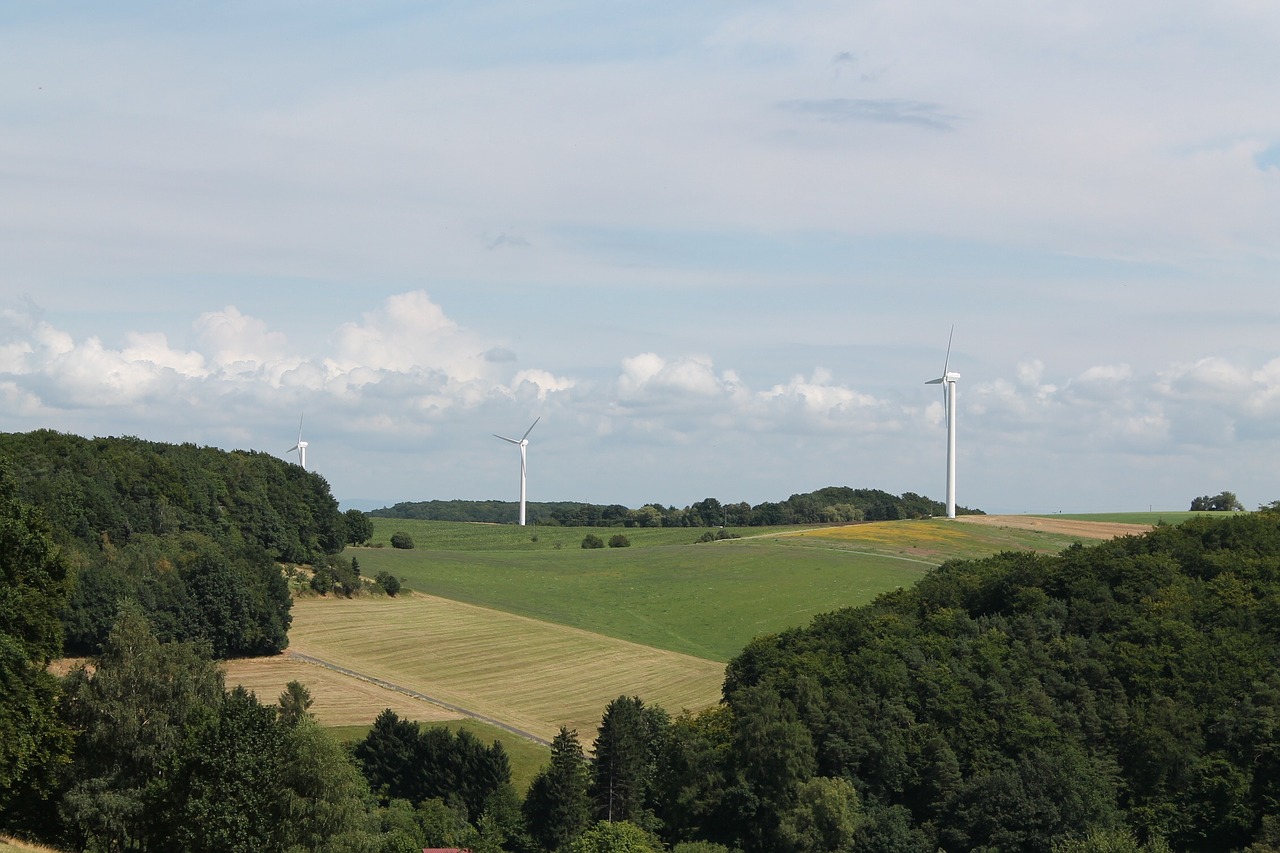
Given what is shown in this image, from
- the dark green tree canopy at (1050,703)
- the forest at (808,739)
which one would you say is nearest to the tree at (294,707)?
the forest at (808,739)

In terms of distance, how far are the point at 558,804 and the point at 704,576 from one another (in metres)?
70.5

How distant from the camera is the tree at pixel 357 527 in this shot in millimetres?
168875

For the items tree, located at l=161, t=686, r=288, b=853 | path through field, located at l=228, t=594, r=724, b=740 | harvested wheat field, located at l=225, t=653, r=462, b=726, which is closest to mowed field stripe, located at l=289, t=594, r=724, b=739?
path through field, located at l=228, t=594, r=724, b=740

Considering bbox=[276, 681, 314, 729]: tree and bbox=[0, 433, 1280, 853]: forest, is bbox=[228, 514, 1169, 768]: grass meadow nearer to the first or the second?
bbox=[0, 433, 1280, 853]: forest

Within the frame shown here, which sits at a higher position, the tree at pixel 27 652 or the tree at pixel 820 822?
the tree at pixel 27 652

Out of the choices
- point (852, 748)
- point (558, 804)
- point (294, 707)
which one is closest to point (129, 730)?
point (294, 707)

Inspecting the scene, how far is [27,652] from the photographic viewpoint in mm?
42844

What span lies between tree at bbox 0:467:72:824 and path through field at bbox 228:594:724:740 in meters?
42.4

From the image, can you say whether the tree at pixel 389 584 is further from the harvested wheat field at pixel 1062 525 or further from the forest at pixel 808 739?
the harvested wheat field at pixel 1062 525

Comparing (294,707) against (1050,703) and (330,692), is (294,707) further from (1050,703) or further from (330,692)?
(1050,703)

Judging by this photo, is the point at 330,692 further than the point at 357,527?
No

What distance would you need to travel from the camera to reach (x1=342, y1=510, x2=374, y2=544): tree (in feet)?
554

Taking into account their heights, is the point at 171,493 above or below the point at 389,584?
above

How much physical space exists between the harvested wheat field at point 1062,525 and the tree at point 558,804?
90699 mm
